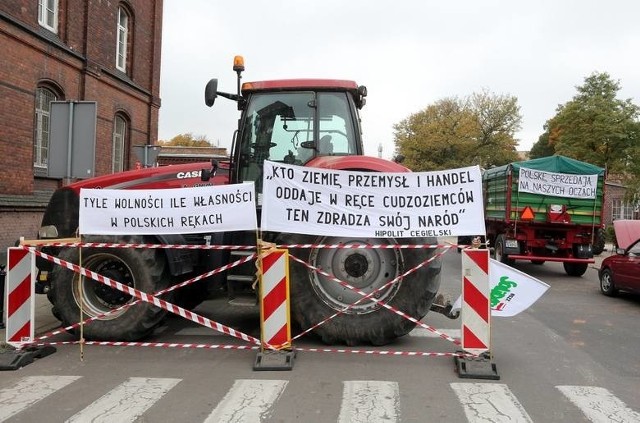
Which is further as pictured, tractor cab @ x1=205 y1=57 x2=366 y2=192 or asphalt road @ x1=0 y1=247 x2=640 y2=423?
tractor cab @ x1=205 y1=57 x2=366 y2=192

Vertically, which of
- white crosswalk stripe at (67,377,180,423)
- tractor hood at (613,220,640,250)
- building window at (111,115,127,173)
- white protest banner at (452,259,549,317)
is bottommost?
white crosswalk stripe at (67,377,180,423)

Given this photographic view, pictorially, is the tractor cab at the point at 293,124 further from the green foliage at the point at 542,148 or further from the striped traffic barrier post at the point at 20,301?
the green foliage at the point at 542,148

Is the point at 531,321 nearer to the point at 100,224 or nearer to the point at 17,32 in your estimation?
the point at 100,224

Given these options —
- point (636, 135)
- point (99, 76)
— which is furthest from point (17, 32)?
point (636, 135)

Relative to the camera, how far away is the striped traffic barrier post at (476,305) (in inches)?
220

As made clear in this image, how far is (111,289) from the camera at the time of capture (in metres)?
6.46

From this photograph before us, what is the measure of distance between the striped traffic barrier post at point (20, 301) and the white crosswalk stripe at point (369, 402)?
10.9 feet

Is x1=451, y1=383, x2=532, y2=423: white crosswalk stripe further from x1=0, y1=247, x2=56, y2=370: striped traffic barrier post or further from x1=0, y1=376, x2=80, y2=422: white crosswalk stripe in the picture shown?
x1=0, y1=247, x2=56, y2=370: striped traffic barrier post

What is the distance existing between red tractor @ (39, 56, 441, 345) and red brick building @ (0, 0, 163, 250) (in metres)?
5.60

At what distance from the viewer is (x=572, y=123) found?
35.2m

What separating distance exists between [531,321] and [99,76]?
1382 centimetres

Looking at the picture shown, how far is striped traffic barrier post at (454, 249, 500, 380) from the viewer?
5586mm

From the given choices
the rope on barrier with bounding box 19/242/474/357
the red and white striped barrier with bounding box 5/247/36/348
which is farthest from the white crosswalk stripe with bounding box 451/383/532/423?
the red and white striped barrier with bounding box 5/247/36/348

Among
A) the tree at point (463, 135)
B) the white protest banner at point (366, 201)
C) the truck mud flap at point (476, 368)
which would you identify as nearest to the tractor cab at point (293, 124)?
the white protest banner at point (366, 201)
